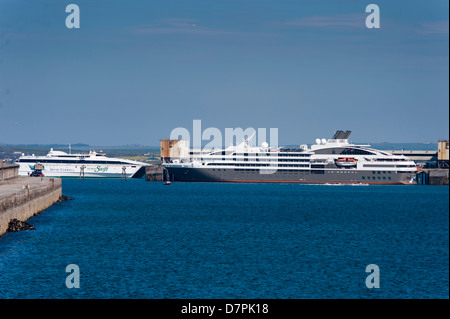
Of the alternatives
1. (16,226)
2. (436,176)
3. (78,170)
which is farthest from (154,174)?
(16,226)

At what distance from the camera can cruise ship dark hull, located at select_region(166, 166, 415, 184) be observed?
136 m

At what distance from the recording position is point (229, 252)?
44.9 metres

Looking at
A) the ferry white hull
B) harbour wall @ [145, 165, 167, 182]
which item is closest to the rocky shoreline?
the ferry white hull

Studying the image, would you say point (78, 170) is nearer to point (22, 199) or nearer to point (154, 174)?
point (154, 174)

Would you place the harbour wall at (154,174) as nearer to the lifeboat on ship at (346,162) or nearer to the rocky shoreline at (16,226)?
the lifeboat on ship at (346,162)

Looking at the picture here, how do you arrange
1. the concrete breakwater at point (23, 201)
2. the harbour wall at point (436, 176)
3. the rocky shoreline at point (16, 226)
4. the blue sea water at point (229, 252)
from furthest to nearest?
1. the harbour wall at point (436, 176)
2. the rocky shoreline at point (16, 226)
3. the concrete breakwater at point (23, 201)
4. the blue sea water at point (229, 252)

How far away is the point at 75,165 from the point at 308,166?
53.4 metres

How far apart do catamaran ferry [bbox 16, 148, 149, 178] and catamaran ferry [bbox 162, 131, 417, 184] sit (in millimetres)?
23675

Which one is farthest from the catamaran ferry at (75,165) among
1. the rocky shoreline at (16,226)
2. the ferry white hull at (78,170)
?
the rocky shoreline at (16,226)

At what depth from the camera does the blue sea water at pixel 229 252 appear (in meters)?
33.7

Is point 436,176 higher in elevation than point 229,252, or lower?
lower

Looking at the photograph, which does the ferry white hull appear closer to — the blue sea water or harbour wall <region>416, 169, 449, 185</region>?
harbour wall <region>416, 169, 449, 185</region>

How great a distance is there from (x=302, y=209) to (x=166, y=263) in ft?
133
